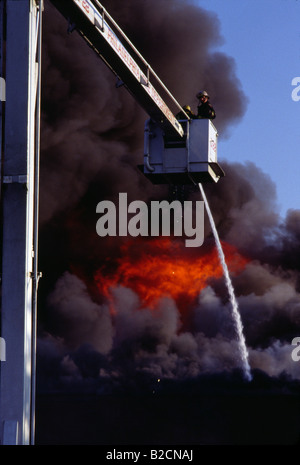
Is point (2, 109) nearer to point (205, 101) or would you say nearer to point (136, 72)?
point (136, 72)

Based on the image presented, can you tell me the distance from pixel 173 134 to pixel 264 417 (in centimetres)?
17706

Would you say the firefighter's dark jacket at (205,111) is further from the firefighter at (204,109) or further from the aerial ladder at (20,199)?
the aerial ladder at (20,199)

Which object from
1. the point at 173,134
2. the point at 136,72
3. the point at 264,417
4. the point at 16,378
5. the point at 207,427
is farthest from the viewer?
the point at 264,417

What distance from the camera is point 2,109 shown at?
48.6ft

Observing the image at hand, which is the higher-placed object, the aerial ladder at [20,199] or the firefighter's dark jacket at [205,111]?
the firefighter's dark jacket at [205,111]

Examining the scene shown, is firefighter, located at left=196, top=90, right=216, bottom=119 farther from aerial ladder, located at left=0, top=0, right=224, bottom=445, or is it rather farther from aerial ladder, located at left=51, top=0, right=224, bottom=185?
aerial ladder, located at left=0, top=0, right=224, bottom=445

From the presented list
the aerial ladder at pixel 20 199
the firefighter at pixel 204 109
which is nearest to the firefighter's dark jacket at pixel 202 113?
the firefighter at pixel 204 109

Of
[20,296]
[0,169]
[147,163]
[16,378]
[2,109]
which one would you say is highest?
[147,163]

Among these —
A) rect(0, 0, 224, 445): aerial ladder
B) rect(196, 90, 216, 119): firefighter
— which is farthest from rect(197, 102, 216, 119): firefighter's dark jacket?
rect(0, 0, 224, 445): aerial ladder

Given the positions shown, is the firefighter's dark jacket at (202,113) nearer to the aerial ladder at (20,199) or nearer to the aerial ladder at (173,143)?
the aerial ladder at (173,143)

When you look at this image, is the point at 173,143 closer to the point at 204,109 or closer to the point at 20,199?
the point at 204,109

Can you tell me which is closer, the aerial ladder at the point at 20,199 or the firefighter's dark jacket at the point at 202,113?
the aerial ladder at the point at 20,199

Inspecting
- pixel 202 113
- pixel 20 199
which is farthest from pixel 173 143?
pixel 20 199

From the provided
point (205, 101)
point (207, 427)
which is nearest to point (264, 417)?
point (207, 427)
